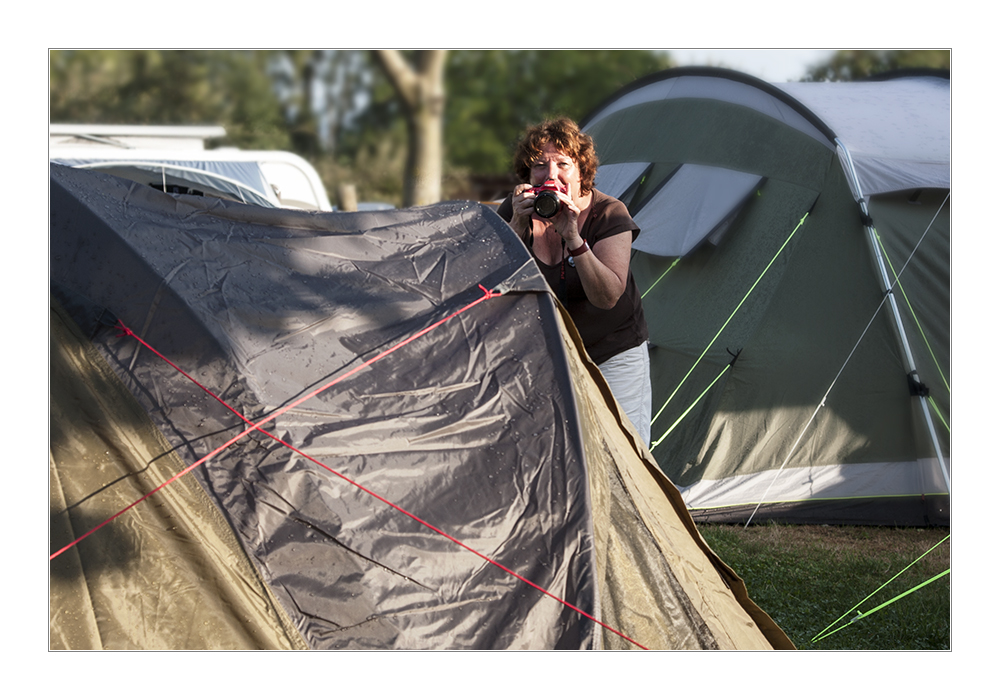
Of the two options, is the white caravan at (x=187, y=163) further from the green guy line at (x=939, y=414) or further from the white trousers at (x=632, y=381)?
the green guy line at (x=939, y=414)

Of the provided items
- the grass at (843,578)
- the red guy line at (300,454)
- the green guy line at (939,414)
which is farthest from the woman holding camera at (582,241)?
the green guy line at (939,414)

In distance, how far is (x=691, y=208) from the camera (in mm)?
4605

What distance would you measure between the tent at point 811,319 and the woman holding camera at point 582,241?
4.90 ft

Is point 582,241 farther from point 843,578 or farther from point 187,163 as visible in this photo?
point 187,163

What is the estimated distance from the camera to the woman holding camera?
8.07 feet

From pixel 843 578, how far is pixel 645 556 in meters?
1.83

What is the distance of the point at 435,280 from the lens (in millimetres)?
2277

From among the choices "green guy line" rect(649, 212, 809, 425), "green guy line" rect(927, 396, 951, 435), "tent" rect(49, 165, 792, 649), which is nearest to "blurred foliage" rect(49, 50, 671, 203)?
"green guy line" rect(649, 212, 809, 425)

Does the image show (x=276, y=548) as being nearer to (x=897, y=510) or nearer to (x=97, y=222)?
(x=97, y=222)

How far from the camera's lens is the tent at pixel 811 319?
13.1 feet

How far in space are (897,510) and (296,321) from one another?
130 inches

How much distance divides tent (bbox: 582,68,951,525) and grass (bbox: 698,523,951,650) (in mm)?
145

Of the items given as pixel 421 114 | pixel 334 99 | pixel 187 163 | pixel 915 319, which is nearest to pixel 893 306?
pixel 915 319

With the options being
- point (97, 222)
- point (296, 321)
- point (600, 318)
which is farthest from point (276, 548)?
point (600, 318)
